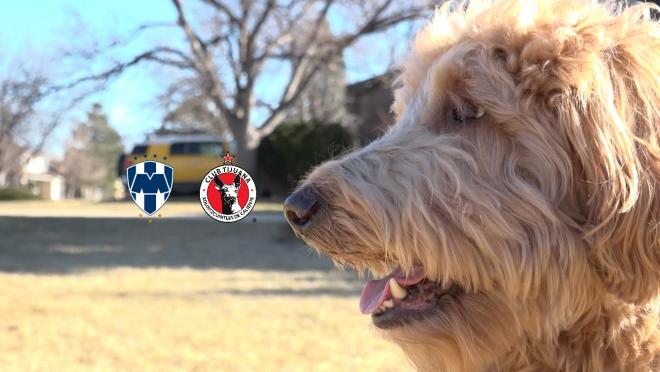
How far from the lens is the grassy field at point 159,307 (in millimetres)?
4703

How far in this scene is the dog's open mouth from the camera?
1786 millimetres

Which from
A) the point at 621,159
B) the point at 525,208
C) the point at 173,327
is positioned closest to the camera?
the point at 621,159

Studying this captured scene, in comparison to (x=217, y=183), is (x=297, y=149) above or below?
below

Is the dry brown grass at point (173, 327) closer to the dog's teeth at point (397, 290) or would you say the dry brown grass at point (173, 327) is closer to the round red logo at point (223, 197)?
the round red logo at point (223, 197)

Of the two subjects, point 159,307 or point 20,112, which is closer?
point 20,112

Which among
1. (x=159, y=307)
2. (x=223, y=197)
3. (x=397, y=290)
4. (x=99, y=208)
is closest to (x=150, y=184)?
(x=223, y=197)

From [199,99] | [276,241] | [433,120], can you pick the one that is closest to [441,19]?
[433,120]

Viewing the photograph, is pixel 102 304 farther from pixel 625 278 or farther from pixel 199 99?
pixel 625 278

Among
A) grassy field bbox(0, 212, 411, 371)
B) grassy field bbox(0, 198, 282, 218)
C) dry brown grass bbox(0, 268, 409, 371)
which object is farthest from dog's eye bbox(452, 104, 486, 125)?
dry brown grass bbox(0, 268, 409, 371)

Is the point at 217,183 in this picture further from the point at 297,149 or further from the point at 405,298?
the point at 297,149

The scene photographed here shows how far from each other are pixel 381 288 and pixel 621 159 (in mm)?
732

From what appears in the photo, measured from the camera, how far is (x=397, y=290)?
1855 millimetres

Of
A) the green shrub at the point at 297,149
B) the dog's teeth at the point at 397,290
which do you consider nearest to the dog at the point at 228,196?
the green shrub at the point at 297,149

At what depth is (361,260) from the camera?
182cm
